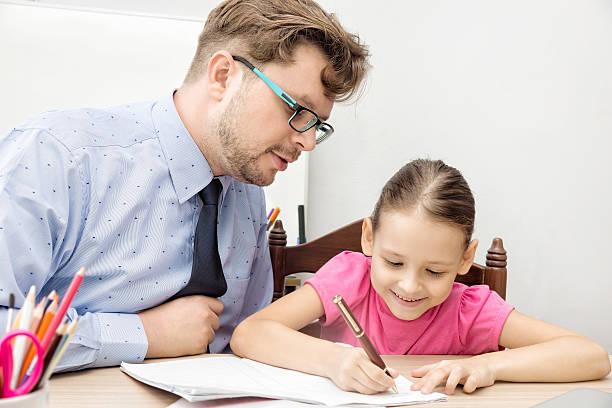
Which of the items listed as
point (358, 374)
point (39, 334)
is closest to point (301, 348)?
point (358, 374)

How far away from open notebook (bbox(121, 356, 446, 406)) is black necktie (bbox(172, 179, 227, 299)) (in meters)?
0.15

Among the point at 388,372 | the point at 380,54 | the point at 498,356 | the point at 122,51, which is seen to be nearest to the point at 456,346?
the point at 498,356

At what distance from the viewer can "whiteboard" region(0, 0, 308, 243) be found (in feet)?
5.53

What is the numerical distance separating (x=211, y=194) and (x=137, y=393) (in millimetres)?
426

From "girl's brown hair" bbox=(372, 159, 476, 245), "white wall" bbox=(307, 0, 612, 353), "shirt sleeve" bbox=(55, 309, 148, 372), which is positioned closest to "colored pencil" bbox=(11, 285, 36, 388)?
"shirt sleeve" bbox=(55, 309, 148, 372)

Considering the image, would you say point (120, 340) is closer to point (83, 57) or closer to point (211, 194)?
point (211, 194)

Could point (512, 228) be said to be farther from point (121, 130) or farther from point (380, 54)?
point (121, 130)

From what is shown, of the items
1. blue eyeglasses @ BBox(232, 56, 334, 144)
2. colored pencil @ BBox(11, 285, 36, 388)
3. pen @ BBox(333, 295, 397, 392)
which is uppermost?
blue eyeglasses @ BBox(232, 56, 334, 144)

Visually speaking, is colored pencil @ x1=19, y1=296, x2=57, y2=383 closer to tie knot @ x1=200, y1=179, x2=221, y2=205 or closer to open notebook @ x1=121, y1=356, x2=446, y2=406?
open notebook @ x1=121, y1=356, x2=446, y2=406

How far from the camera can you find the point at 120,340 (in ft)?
2.83

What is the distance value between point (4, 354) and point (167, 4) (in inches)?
68.3

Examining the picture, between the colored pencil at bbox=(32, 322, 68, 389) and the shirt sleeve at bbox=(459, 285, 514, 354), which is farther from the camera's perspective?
the shirt sleeve at bbox=(459, 285, 514, 354)

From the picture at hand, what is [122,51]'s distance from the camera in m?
1.74

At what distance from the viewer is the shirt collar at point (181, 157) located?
3.47 ft
